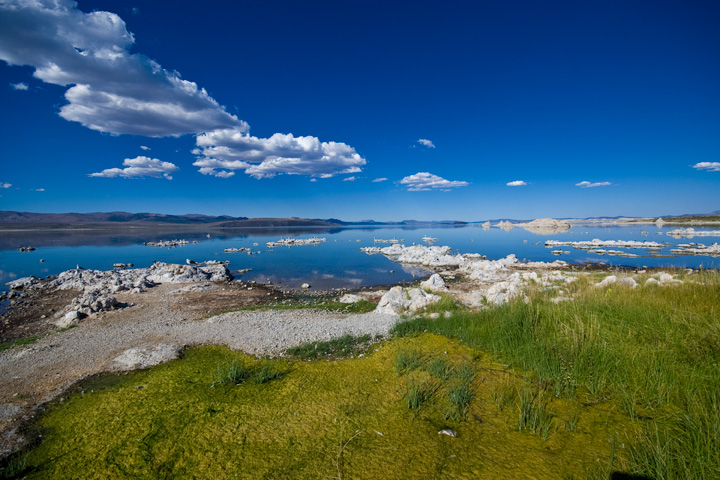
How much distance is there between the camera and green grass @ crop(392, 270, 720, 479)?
3.43m

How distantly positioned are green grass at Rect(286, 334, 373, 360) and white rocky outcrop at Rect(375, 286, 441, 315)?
135 inches

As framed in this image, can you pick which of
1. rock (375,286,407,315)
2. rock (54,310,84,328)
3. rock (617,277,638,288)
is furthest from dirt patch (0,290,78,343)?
rock (617,277,638,288)

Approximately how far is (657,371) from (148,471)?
25.3 feet

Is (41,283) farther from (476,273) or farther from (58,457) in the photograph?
(476,273)

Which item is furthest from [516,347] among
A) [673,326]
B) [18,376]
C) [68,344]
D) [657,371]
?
[68,344]

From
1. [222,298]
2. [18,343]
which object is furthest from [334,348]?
[222,298]

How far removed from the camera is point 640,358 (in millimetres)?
5117

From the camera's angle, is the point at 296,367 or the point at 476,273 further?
the point at 476,273

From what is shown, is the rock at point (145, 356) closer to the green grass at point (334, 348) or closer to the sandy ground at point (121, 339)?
the sandy ground at point (121, 339)

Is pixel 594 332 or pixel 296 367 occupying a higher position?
pixel 594 332

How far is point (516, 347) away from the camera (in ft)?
21.7

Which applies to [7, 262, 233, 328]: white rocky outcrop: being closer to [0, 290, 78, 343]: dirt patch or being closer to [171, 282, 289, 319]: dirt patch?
[0, 290, 78, 343]: dirt patch

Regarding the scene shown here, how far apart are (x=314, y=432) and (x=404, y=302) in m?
9.06

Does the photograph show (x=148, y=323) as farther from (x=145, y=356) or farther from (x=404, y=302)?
(x=404, y=302)
